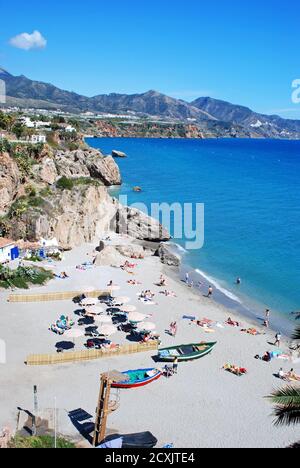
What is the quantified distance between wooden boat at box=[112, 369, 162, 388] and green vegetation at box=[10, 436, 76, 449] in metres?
4.20

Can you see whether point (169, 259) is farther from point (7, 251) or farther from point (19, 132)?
point (19, 132)

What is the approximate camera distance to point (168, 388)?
696 inches

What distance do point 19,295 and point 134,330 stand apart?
6.81 metres

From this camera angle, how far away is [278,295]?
31.1 metres

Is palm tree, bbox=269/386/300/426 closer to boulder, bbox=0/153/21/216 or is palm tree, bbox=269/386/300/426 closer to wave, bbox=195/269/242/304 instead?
wave, bbox=195/269/242/304

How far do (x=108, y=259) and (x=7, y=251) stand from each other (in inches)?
278

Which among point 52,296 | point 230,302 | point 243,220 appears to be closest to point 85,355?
point 52,296

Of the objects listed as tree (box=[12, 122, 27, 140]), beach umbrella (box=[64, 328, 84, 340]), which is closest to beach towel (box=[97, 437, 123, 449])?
beach umbrella (box=[64, 328, 84, 340])

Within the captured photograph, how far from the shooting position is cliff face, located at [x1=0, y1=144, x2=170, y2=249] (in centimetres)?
3425

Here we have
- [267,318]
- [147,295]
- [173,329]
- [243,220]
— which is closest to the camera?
[173,329]

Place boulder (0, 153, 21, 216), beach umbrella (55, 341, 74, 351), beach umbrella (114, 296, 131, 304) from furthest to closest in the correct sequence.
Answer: boulder (0, 153, 21, 216) < beach umbrella (114, 296, 131, 304) < beach umbrella (55, 341, 74, 351)

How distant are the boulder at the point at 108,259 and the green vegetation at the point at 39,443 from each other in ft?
64.1
